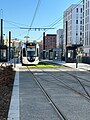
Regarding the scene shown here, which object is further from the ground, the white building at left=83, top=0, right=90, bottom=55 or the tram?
the white building at left=83, top=0, right=90, bottom=55

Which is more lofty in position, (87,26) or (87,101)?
(87,26)

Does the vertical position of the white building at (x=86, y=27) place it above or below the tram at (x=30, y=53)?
above

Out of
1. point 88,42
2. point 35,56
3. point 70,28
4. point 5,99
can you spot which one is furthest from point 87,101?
point 70,28

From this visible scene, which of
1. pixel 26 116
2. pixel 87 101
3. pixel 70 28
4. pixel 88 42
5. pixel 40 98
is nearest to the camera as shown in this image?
pixel 26 116

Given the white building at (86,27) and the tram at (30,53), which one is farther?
the white building at (86,27)

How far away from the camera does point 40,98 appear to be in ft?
40.8

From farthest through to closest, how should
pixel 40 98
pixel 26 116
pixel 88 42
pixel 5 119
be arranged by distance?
1. pixel 88 42
2. pixel 40 98
3. pixel 26 116
4. pixel 5 119

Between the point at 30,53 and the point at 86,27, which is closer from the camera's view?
the point at 30,53

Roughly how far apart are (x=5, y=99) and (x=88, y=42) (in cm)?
12140

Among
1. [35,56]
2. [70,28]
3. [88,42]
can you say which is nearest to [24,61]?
[35,56]

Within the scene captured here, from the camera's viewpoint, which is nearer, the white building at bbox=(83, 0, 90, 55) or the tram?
the tram

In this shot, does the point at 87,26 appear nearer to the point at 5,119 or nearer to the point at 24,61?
the point at 24,61

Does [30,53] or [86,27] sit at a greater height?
[86,27]

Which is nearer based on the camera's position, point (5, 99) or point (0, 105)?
point (0, 105)
